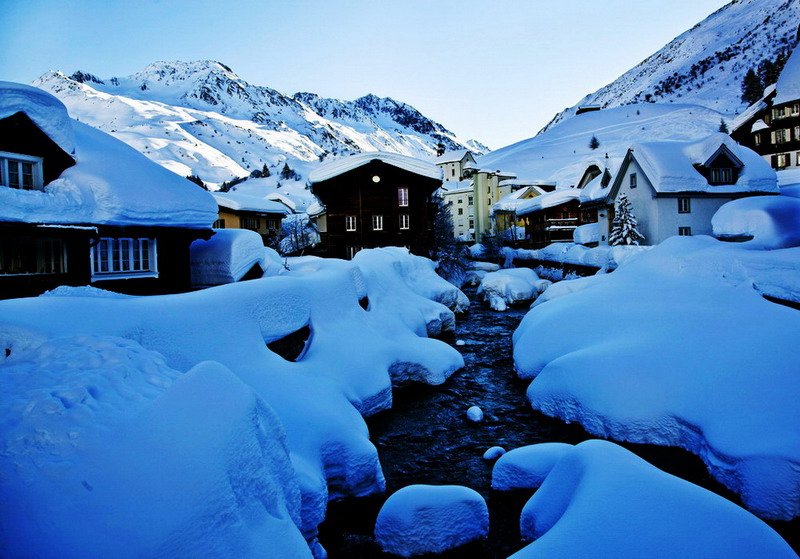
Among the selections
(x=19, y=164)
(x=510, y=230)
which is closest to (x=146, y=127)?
(x=510, y=230)

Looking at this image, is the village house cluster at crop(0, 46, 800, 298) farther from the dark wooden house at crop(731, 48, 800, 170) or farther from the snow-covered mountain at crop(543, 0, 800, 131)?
the snow-covered mountain at crop(543, 0, 800, 131)

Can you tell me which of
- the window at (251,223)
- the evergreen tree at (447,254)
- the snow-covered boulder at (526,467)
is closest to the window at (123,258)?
the snow-covered boulder at (526,467)

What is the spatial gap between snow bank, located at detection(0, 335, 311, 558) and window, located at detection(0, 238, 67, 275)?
10143 millimetres

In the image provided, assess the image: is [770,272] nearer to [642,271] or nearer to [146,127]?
[642,271]

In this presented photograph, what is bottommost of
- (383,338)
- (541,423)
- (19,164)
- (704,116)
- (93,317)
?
(541,423)

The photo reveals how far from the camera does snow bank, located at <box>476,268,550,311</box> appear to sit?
1148 inches

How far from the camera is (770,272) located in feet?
46.3

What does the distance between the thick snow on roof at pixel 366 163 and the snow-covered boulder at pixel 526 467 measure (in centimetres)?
2461

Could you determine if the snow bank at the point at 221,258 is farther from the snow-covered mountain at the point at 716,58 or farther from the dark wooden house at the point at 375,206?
the snow-covered mountain at the point at 716,58

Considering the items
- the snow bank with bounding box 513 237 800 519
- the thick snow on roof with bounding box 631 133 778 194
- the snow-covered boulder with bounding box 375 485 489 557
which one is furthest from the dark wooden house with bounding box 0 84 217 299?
the thick snow on roof with bounding box 631 133 778 194

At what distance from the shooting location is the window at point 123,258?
14.5m

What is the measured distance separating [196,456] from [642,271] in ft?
53.7

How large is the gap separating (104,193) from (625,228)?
28.5 m

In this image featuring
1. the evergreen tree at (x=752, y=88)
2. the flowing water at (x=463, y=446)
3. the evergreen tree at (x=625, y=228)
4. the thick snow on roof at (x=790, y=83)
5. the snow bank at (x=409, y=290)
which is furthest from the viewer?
the evergreen tree at (x=752, y=88)
